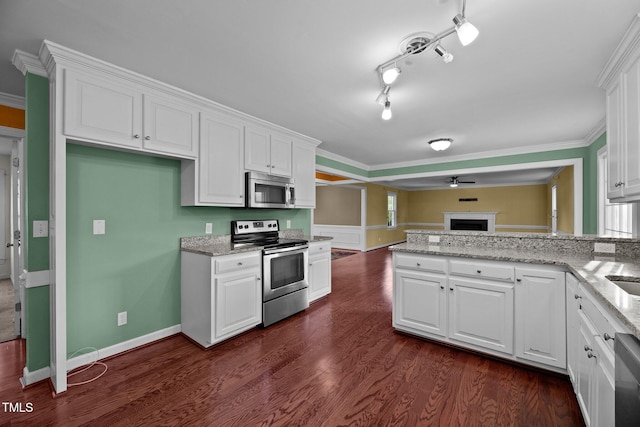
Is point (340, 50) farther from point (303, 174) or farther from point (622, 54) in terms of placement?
point (303, 174)

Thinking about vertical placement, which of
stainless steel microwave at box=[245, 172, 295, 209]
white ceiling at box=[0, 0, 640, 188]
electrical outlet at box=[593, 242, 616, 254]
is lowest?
electrical outlet at box=[593, 242, 616, 254]

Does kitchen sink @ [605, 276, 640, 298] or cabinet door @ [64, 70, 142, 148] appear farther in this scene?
cabinet door @ [64, 70, 142, 148]

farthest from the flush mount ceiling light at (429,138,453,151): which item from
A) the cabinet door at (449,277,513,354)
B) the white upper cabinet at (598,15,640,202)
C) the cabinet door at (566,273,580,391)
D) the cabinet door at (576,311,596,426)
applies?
the cabinet door at (576,311,596,426)

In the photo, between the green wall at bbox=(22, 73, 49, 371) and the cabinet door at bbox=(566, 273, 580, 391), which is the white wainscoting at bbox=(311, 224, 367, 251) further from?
the green wall at bbox=(22, 73, 49, 371)

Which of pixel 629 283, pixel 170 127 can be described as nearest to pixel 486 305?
pixel 629 283

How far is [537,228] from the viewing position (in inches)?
359

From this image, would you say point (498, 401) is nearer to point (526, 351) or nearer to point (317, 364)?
point (526, 351)

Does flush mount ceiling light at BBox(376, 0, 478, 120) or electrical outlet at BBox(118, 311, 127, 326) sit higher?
flush mount ceiling light at BBox(376, 0, 478, 120)

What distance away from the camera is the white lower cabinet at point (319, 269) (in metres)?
3.81

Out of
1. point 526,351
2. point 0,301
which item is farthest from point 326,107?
point 0,301

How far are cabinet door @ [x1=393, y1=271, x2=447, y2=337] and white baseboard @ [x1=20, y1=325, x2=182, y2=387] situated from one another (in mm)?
2314

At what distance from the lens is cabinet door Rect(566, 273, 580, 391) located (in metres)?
1.80

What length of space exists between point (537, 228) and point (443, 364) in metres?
9.15

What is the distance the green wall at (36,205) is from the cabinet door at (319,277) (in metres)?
2.59
